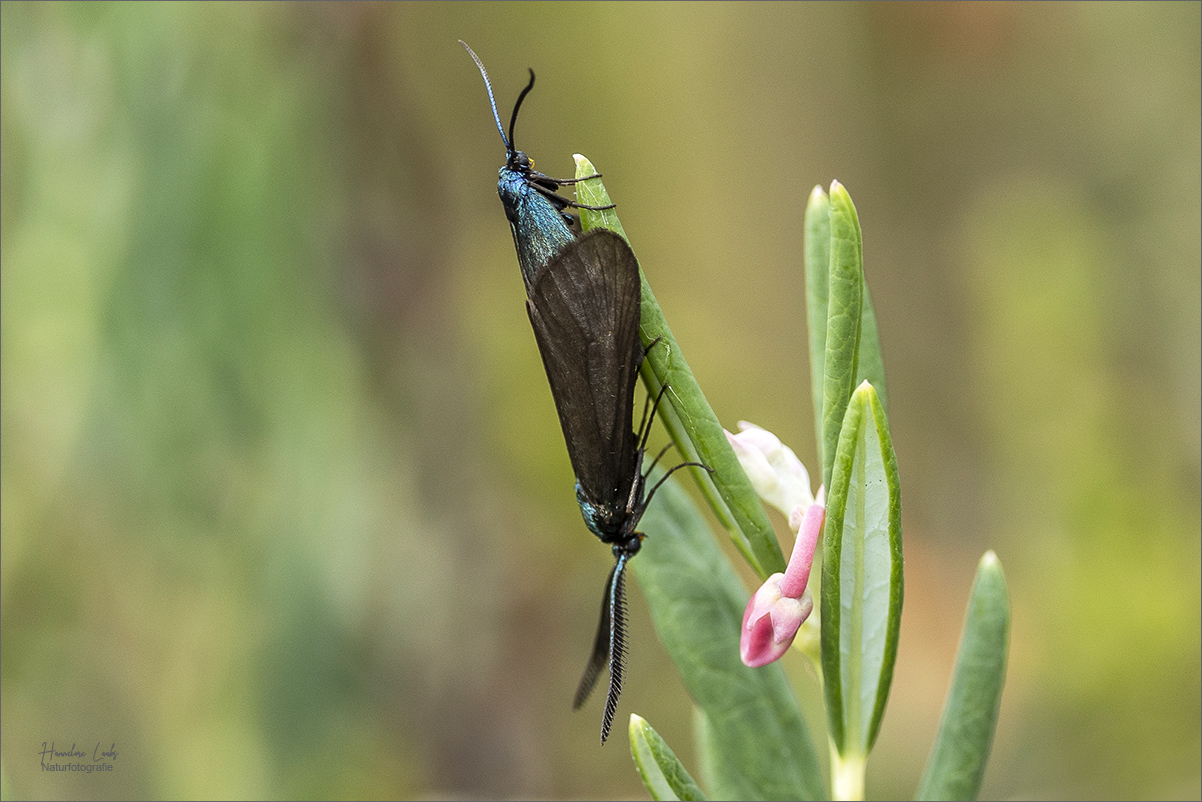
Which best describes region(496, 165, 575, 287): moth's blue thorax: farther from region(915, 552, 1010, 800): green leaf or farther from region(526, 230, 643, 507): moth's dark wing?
region(915, 552, 1010, 800): green leaf

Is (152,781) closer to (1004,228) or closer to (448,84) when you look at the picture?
(448,84)

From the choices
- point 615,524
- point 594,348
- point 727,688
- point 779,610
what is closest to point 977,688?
point 727,688

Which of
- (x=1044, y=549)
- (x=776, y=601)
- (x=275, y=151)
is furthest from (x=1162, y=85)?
(x=776, y=601)

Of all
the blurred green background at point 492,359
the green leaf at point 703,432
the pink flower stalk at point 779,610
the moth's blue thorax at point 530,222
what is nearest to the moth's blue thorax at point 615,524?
the green leaf at point 703,432

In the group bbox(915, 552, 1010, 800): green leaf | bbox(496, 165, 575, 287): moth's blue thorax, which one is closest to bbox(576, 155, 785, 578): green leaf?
bbox(915, 552, 1010, 800): green leaf

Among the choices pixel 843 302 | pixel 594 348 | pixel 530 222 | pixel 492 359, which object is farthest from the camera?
pixel 492 359

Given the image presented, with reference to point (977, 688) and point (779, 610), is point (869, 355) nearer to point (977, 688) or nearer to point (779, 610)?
point (779, 610)

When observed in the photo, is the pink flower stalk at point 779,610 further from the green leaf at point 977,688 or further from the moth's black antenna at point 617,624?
the green leaf at point 977,688
